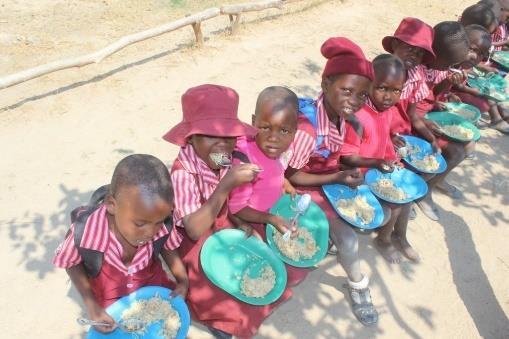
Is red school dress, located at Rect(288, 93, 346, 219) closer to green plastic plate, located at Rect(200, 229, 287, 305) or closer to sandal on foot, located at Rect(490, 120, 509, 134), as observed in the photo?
green plastic plate, located at Rect(200, 229, 287, 305)

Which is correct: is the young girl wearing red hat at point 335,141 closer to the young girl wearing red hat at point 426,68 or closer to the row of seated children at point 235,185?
the row of seated children at point 235,185

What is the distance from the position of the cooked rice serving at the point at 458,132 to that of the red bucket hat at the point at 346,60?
202 cm

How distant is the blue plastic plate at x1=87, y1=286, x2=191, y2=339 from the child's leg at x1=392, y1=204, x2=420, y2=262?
7.36 ft

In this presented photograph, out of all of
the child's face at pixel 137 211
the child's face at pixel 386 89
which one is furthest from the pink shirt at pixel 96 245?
the child's face at pixel 386 89

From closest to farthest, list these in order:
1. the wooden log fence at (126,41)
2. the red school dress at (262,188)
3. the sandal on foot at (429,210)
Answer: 1. the red school dress at (262,188)
2. the sandal on foot at (429,210)
3. the wooden log fence at (126,41)

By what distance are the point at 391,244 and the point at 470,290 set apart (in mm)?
759

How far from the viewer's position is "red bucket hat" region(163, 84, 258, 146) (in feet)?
7.59

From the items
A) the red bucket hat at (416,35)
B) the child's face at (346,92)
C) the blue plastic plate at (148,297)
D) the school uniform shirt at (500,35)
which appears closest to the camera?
the blue plastic plate at (148,297)

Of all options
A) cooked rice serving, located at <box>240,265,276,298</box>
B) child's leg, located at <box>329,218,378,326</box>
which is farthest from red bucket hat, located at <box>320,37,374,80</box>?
cooked rice serving, located at <box>240,265,276,298</box>

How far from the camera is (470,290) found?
3.61 metres

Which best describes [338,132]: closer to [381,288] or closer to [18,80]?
[381,288]

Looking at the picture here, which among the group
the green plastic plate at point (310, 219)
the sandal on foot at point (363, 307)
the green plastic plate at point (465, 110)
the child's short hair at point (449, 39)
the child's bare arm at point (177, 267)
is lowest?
the sandal on foot at point (363, 307)

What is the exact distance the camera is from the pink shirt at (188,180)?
2.49m

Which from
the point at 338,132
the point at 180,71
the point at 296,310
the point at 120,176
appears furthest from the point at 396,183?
the point at 180,71
